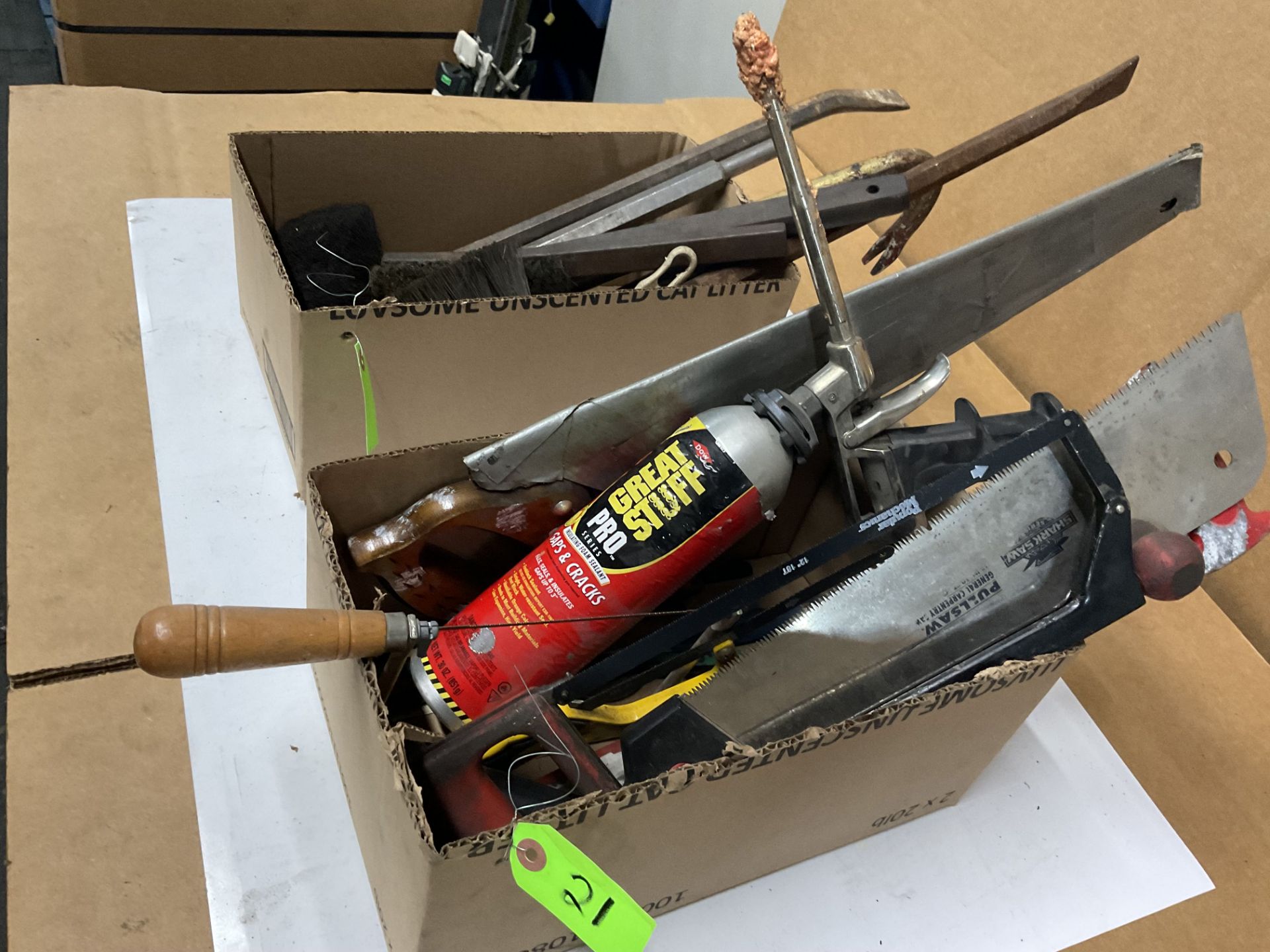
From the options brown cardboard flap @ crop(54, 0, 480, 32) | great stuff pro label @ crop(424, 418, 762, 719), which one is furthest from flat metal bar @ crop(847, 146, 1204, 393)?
brown cardboard flap @ crop(54, 0, 480, 32)

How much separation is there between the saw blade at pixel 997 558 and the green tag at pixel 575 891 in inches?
4.6

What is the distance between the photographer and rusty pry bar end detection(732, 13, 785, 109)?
52 centimetres

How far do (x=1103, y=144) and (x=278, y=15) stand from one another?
108 cm

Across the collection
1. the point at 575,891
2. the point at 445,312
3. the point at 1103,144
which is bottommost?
the point at 575,891

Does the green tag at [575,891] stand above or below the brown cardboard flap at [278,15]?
below

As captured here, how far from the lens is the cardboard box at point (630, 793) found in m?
0.45

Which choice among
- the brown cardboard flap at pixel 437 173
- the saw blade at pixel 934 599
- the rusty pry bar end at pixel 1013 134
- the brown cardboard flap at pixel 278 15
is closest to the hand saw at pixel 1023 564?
the saw blade at pixel 934 599

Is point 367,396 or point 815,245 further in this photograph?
point 367,396

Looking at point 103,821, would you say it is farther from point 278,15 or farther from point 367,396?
point 278,15

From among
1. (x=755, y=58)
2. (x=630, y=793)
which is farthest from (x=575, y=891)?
(x=755, y=58)

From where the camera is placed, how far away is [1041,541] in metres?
0.58

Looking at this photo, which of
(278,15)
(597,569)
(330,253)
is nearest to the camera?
(597,569)

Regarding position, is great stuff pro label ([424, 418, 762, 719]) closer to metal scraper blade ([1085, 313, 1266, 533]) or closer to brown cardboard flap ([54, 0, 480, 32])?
metal scraper blade ([1085, 313, 1266, 533])

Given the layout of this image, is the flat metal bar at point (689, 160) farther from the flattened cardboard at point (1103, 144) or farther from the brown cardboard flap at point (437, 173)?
the flattened cardboard at point (1103, 144)
